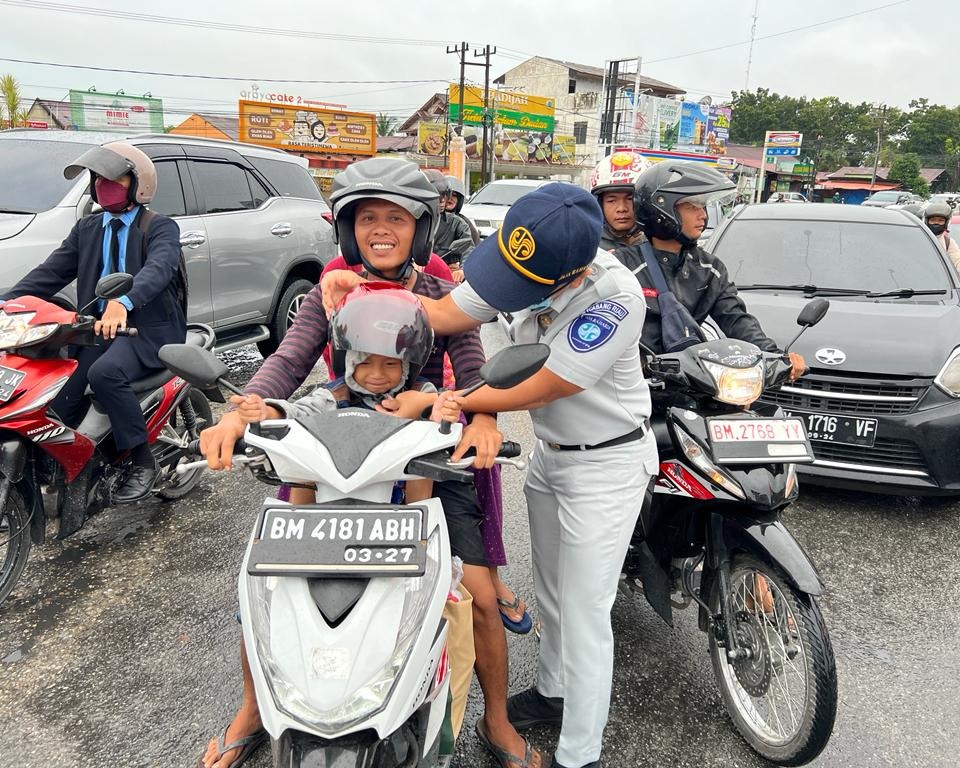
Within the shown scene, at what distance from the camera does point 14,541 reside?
2.95 m

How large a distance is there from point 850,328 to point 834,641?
6.61 feet

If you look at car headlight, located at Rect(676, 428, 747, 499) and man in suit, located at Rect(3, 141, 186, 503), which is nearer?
car headlight, located at Rect(676, 428, 747, 499)

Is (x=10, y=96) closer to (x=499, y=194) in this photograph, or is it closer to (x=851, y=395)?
(x=499, y=194)

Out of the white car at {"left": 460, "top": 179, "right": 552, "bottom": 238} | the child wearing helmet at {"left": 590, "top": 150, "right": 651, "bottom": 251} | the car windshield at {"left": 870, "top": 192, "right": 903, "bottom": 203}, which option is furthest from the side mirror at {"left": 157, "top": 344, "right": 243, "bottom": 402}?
the car windshield at {"left": 870, "top": 192, "right": 903, "bottom": 203}

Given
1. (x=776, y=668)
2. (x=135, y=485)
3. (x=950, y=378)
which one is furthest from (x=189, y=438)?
(x=950, y=378)

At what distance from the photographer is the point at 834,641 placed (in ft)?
9.63

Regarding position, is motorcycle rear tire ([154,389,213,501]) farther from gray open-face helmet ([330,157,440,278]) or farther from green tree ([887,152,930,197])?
green tree ([887,152,930,197])

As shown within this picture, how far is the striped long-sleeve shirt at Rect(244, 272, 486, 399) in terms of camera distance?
7.25 ft

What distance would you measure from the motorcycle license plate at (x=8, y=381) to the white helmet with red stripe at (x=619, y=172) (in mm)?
2637

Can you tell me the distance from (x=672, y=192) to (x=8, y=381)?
9.43 feet

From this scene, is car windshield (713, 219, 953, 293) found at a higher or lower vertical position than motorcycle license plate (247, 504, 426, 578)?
higher

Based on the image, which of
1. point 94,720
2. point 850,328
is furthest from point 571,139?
point 94,720

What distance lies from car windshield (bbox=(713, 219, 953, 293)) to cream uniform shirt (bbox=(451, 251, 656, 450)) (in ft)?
10.7

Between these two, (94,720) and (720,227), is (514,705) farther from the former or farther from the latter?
(720,227)
